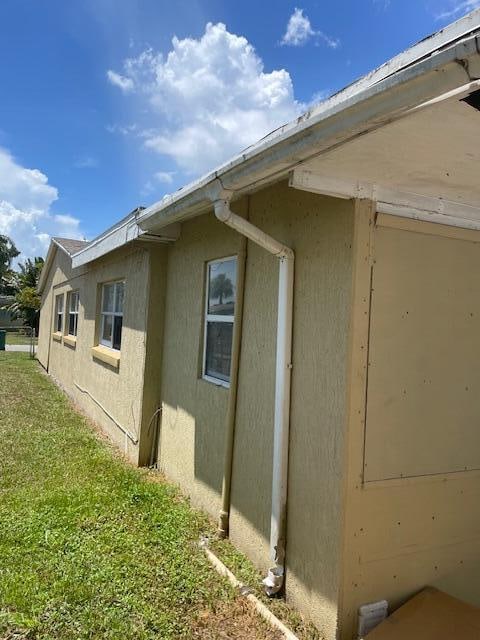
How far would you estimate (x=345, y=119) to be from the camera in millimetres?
1885

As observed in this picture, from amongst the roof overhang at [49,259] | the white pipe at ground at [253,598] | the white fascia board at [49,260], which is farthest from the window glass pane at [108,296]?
the white pipe at ground at [253,598]

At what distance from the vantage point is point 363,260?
2.86 metres

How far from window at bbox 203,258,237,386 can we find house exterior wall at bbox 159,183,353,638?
0.11m

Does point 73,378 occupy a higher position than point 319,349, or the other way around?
point 319,349

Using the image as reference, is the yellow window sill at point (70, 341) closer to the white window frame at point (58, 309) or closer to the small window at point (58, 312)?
the white window frame at point (58, 309)

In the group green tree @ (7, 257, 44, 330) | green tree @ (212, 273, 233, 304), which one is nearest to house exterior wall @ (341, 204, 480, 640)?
green tree @ (212, 273, 233, 304)

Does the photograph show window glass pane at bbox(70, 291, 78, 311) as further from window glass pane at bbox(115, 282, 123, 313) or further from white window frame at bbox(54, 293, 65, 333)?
window glass pane at bbox(115, 282, 123, 313)

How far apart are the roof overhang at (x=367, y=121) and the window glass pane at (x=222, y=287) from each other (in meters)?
1.22

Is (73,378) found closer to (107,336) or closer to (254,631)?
(107,336)

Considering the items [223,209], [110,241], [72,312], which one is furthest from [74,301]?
[223,209]

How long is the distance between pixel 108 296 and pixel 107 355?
1.50 meters

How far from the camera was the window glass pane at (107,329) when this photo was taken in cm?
884

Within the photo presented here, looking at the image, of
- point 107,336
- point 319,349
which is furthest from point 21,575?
point 107,336

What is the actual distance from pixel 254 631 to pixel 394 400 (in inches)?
67.7
